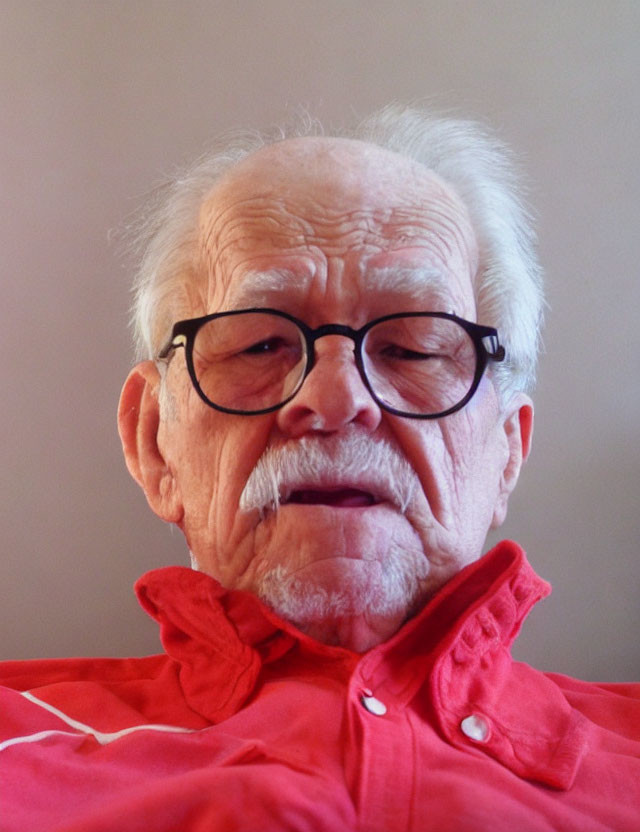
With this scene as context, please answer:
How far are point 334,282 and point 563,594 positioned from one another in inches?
32.7

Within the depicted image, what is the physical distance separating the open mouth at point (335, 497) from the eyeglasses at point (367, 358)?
0.13 meters

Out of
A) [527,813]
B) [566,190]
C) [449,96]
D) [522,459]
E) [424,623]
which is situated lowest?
[527,813]

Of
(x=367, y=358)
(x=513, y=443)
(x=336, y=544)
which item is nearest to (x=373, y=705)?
(x=336, y=544)

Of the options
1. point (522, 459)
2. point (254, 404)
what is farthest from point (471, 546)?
point (254, 404)

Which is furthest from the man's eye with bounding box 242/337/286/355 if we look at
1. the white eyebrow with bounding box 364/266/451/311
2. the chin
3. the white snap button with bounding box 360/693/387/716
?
the white snap button with bounding box 360/693/387/716

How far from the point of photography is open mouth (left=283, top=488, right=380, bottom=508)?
106 cm

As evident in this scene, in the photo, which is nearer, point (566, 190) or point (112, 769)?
point (112, 769)

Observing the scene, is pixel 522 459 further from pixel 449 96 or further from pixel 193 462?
pixel 449 96

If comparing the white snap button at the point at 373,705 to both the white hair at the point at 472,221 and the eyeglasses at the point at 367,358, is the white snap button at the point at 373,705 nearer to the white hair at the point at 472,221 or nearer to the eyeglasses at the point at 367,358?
the eyeglasses at the point at 367,358

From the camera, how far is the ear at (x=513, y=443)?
4.20 feet

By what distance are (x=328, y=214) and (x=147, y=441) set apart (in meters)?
0.47

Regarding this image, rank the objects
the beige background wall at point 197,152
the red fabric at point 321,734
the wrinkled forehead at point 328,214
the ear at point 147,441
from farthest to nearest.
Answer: the beige background wall at point 197,152
the ear at point 147,441
the wrinkled forehead at point 328,214
the red fabric at point 321,734

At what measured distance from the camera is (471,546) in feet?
3.76

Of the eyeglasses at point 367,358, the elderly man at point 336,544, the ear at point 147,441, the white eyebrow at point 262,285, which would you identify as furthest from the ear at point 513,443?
the ear at point 147,441
